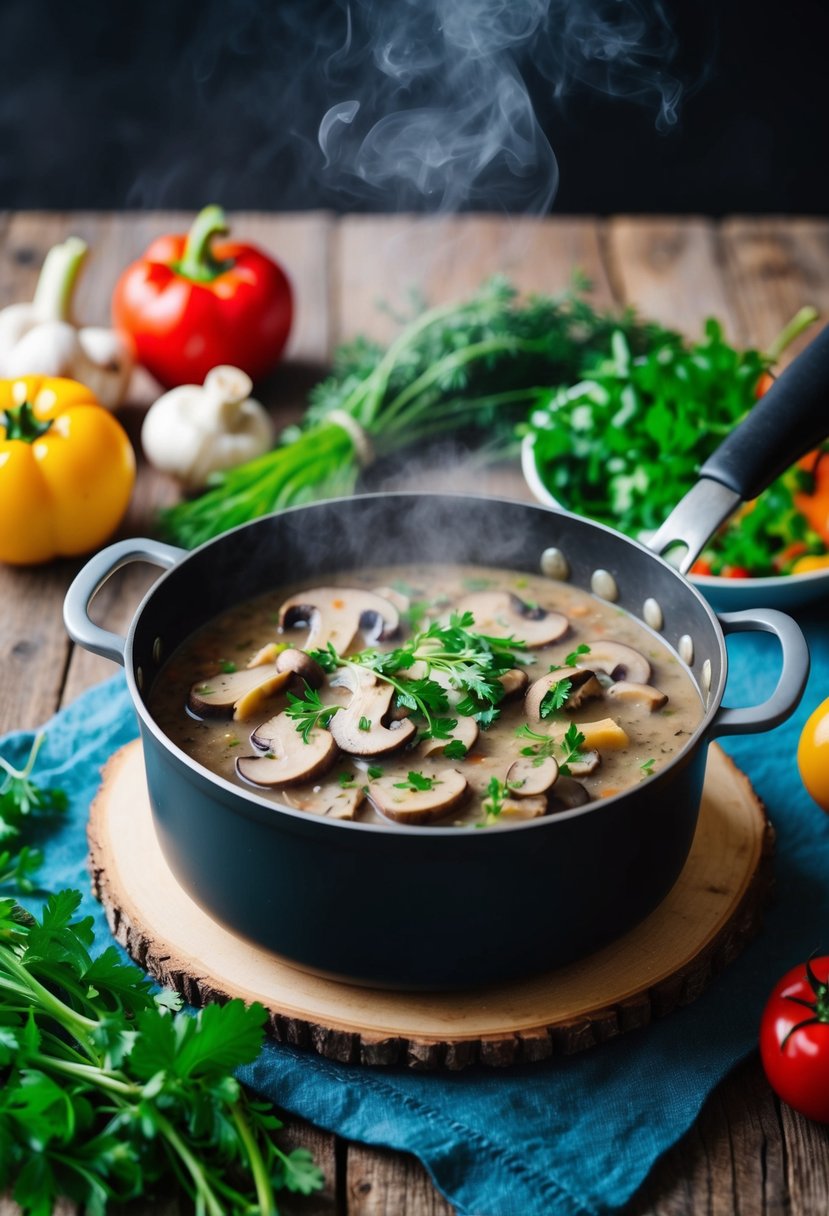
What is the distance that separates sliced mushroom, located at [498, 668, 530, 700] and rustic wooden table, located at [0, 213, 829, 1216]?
121 cm

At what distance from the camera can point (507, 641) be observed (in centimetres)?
265

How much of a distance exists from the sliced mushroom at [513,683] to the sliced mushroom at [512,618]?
7.2 inches

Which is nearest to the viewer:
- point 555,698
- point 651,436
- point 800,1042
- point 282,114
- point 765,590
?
point 800,1042

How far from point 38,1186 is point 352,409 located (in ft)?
8.76

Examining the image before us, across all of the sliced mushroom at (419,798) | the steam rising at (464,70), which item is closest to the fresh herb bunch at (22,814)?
the sliced mushroom at (419,798)

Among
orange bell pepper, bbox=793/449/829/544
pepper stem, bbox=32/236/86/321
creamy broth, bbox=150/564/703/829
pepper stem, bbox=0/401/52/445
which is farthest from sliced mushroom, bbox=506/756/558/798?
pepper stem, bbox=32/236/86/321

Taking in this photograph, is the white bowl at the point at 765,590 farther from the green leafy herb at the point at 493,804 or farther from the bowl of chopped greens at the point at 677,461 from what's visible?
the green leafy herb at the point at 493,804

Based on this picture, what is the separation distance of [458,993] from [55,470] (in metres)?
1.93

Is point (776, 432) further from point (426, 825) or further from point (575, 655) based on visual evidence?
point (426, 825)

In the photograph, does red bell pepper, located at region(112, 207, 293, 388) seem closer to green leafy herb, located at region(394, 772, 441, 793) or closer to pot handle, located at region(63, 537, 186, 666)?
pot handle, located at region(63, 537, 186, 666)

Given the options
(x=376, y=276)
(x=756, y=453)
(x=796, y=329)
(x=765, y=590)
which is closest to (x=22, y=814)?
(x=756, y=453)

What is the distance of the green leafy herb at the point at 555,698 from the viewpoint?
248cm

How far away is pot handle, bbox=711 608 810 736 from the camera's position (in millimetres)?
2133

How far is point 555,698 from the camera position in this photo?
98.0 inches
